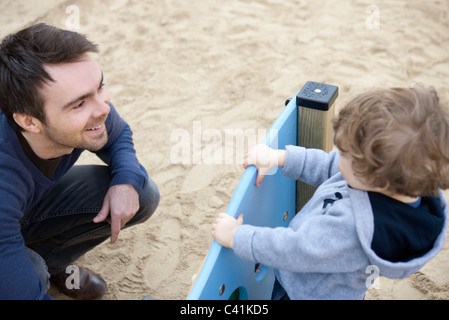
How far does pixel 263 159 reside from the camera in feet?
3.96

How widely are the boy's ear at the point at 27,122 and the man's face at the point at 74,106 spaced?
0.02 meters

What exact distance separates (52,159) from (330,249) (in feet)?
3.12

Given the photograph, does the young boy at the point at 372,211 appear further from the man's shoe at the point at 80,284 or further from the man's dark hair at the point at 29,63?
the man's shoe at the point at 80,284

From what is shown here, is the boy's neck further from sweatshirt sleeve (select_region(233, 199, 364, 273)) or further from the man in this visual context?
the man

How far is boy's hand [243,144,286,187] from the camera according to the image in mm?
Answer: 1196

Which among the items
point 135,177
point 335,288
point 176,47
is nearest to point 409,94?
point 335,288

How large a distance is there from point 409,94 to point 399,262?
0.35 meters

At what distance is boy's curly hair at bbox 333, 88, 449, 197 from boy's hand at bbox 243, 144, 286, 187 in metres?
0.28

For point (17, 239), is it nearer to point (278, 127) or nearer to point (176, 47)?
point (278, 127)

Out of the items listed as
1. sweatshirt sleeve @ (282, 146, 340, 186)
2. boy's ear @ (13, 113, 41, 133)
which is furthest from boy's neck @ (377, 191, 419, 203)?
boy's ear @ (13, 113, 41, 133)

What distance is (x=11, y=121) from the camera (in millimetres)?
1383

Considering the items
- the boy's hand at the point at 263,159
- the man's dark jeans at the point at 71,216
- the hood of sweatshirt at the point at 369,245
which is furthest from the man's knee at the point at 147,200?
the hood of sweatshirt at the point at 369,245

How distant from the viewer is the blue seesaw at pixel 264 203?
1.03 metres

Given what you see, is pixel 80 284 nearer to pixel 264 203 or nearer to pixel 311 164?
pixel 264 203
